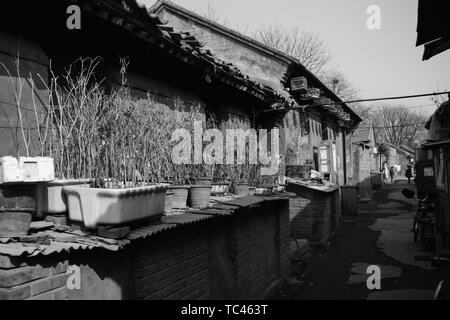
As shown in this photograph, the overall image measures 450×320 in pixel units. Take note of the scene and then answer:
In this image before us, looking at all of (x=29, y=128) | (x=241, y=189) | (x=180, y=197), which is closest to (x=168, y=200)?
(x=180, y=197)

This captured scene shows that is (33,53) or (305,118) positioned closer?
(33,53)

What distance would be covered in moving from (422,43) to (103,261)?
7.07 metres

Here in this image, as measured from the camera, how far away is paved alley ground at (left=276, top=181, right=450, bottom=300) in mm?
7340

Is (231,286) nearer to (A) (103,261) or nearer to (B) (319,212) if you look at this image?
(A) (103,261)

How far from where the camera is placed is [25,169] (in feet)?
9.76

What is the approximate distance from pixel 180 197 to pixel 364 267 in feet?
21.2

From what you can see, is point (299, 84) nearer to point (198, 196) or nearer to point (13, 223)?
point (198, 196)

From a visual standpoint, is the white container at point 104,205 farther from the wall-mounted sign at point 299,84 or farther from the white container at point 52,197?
the wall-mounted sign at point 299,84

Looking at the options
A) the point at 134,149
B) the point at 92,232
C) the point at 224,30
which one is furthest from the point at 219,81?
the point at 224,30

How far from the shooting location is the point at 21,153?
378 centimetres

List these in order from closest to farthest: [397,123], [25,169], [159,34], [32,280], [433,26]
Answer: [32,280] < [25,169] < [159,34] < [433,26] < [397,123]

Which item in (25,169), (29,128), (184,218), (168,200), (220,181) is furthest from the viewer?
(220,181)

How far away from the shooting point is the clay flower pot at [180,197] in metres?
4.75

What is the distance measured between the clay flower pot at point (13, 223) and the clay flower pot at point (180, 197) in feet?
6.82
